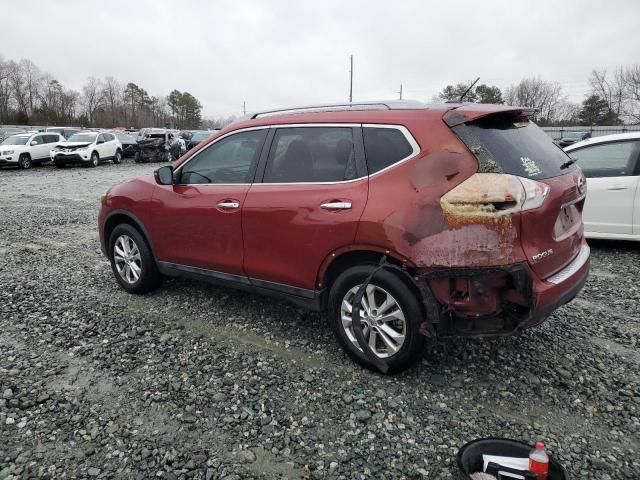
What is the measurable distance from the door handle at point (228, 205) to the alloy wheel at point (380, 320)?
121cm

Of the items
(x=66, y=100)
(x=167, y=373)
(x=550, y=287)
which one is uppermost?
(x=66, y=100)

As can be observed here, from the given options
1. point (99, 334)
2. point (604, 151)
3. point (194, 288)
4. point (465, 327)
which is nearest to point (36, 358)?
point (99, 334)

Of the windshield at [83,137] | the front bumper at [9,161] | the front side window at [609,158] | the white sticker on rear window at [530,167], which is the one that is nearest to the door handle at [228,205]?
the white sticker on rear window at [530,167]

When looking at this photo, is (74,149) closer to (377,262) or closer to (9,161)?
(9,161)

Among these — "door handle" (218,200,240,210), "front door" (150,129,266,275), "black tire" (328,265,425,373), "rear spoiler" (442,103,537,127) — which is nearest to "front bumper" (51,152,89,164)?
"front door" (150,129,266,275)

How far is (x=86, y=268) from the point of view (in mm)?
5820

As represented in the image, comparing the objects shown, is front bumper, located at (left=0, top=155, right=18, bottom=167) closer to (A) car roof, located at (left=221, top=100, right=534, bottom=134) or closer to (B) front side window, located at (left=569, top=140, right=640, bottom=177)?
(A) car roof, located at (left=221, top=100, right=534, bottom=134)

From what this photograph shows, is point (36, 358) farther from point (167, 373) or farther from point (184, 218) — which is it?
point (184, 218)

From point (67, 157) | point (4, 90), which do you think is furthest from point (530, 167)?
point (4, 90)

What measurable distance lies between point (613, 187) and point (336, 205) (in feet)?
15.2

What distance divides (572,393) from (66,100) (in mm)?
91881

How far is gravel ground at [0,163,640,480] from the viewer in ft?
8.11

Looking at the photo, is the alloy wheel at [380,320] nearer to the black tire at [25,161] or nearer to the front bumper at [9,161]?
the front bumper at [9,161]

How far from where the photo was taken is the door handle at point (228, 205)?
12.4ft
